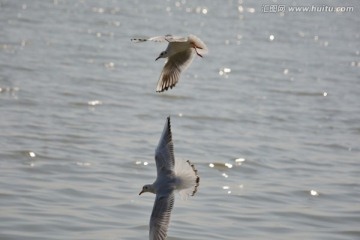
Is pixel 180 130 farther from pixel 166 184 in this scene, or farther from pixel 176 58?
pixel 166 184

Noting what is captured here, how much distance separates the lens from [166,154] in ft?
20.7

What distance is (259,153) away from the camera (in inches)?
419

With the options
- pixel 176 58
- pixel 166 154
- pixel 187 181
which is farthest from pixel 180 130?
pixel 187 181

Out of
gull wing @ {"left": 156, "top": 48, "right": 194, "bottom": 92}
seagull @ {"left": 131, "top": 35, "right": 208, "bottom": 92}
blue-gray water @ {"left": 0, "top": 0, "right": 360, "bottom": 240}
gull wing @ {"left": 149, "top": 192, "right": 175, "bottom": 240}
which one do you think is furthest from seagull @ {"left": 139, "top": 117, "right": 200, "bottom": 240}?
blue-gray water @ {"left": 0, "top": 0, "right": 360, "bottom": 240}

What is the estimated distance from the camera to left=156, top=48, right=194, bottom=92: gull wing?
24.1 feet

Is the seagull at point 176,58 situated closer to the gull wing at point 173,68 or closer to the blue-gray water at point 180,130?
the gull wing at point 173,68

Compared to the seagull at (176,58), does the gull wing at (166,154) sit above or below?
below

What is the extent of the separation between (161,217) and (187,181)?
0.29m

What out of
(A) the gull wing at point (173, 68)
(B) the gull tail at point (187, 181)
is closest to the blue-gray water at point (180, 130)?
(A) the gull wing at point (173, 68)

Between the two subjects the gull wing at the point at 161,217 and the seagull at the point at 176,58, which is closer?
the gull wing at the point at 161,217

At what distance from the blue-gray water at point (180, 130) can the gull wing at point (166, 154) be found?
4.04 ft

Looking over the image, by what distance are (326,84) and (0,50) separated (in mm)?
5736

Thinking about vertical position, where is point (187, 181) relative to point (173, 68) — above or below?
below

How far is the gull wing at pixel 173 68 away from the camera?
734 centimetres
